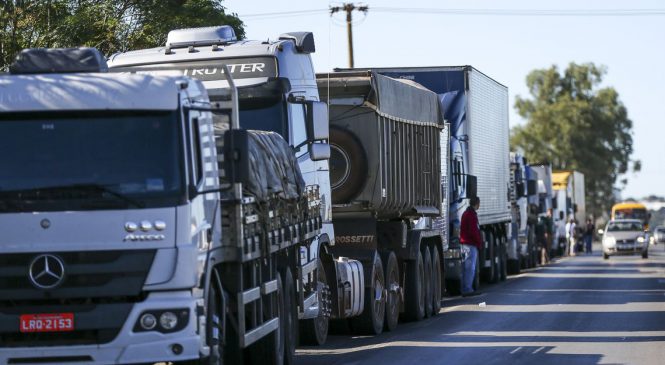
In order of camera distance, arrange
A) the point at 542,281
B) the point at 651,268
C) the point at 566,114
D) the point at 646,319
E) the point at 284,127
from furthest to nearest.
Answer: the point at 566,114 → the point at 651,268 → the point at 542,281 → the point at 646,319 → the point at 284,127

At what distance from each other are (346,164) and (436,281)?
15.9 feet

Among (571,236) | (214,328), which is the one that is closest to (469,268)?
(214,328)

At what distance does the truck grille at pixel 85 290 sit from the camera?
435 inches

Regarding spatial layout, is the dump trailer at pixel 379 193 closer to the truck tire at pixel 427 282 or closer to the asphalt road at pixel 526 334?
the truck tire at pixel 427 282

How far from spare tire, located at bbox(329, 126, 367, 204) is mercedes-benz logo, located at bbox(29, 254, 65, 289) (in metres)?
8.80

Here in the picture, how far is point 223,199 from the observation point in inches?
486

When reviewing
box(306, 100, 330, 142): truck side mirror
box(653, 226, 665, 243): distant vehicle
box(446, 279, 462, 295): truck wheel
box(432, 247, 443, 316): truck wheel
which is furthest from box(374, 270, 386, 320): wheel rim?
box(653, 226, 665, 243): distant vehicle

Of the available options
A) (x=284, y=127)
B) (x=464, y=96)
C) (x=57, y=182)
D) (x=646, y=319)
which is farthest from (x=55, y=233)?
(x=464, y=96)

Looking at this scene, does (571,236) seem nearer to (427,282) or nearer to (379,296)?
(427,282)

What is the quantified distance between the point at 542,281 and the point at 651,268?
10960mm

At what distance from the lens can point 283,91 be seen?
1559 centimetres

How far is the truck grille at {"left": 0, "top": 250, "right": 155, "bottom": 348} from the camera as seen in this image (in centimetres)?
1105

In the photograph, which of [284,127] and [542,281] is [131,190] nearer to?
[284,127]

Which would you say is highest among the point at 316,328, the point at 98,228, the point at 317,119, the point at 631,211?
the point at 317,119
